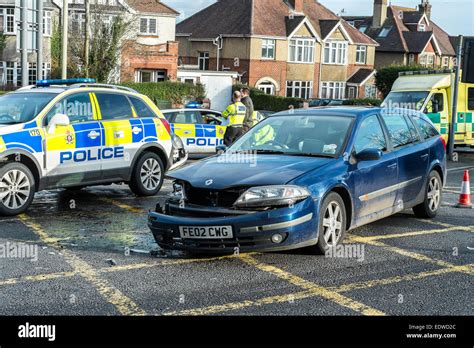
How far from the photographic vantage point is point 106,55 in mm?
41469

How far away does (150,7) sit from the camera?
53.0 m

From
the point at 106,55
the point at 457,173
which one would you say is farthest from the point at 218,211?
the point at 106,55

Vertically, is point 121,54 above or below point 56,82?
above

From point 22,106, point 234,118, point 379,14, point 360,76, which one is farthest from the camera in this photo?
point 379,14

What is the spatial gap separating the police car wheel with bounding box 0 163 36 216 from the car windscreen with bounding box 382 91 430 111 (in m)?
14.3

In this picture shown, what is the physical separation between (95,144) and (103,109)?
0.61m

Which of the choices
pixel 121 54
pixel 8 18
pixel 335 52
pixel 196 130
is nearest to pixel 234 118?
pixel 196 130

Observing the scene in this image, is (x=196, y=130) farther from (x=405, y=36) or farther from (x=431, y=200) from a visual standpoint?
(x=405, y=36)

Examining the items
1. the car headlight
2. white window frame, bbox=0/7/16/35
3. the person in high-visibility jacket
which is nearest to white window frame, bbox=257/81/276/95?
white window frame, bbox=0/7/16/35

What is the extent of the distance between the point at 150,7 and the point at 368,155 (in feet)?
155

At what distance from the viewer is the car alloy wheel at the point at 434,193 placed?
1013 centimetres

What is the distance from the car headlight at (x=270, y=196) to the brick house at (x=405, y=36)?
62597mm

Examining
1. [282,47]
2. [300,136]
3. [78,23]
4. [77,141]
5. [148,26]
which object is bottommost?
[77,141]

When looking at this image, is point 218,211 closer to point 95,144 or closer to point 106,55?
point 95,144
